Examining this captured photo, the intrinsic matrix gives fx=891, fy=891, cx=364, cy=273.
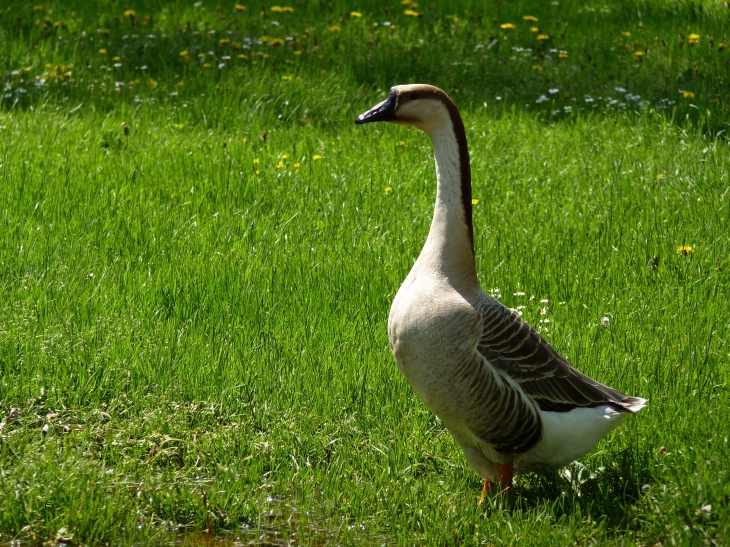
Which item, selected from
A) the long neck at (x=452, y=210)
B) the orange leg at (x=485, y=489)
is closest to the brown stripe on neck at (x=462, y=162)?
the long neck at (x=452, y=210)

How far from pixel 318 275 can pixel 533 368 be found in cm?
222

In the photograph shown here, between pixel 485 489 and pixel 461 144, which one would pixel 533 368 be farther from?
pixel 461 144

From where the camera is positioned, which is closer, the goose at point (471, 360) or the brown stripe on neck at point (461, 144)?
the goose at point (471, 360)

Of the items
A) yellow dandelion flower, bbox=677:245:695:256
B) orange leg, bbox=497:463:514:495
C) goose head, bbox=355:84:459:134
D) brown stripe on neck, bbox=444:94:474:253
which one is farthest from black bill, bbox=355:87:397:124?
yellow dandelion flower, bbox=677:245:695:256

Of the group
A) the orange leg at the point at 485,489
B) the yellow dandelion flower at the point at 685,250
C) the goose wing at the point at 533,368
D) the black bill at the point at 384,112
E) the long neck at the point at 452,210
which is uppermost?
the black bill at the point at 384,112

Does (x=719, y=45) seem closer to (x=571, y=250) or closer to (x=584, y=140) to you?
(x=584, y=140)

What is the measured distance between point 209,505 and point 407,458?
1.01 m

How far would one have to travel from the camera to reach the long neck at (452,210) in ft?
13.1

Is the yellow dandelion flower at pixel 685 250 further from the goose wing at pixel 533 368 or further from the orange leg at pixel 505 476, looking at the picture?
the orange leg at pixel 505 476

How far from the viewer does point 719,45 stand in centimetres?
966

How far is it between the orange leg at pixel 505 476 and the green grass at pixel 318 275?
0.07m

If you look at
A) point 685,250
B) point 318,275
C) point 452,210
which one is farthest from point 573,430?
point 685,250

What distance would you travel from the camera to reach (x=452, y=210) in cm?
398

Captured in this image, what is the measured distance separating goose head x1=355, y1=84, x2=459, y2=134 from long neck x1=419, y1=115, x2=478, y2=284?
0.10ft
